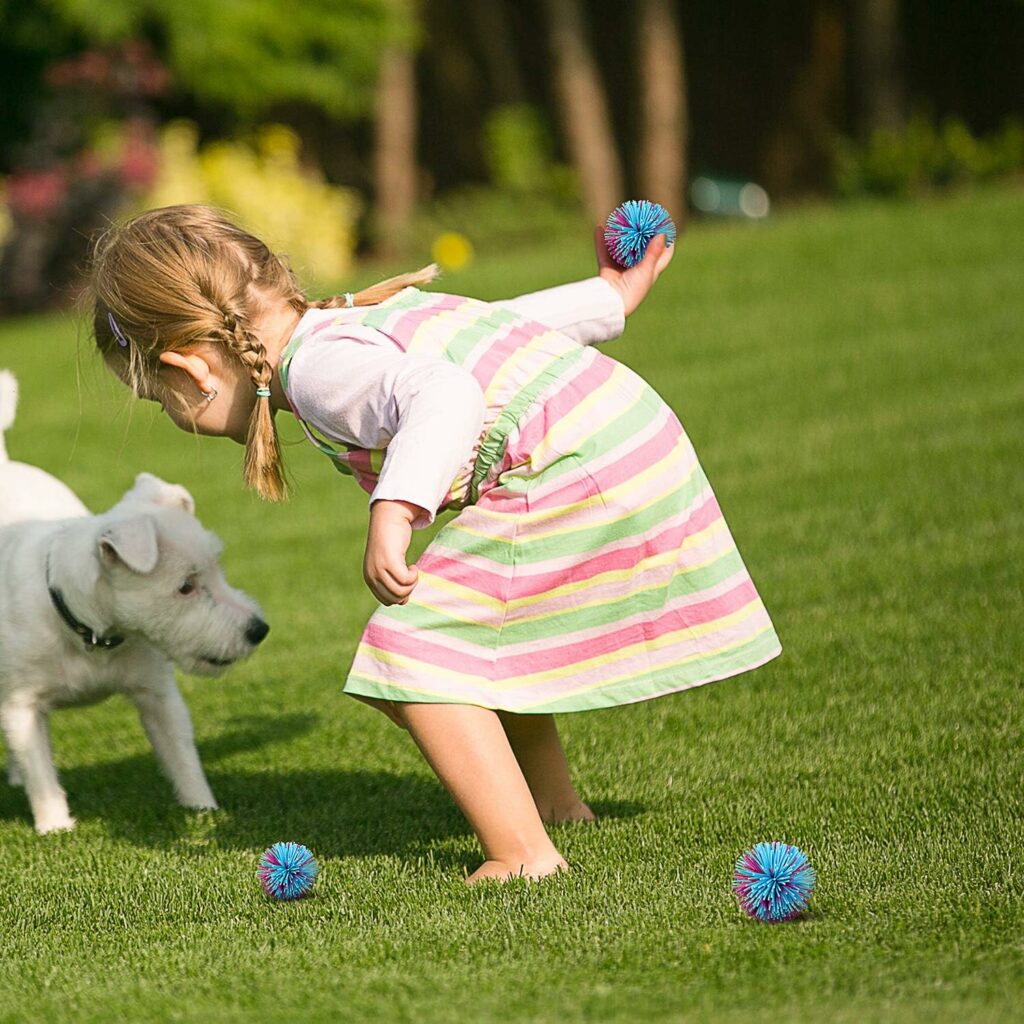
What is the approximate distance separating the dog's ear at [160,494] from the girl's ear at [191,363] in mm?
1085

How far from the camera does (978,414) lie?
359 inches

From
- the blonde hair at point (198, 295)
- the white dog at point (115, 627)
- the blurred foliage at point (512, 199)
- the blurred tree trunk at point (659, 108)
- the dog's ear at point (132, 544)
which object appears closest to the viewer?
the blonde hair at point (198, 295)

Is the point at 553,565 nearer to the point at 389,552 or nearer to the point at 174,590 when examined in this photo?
the point at 389,552

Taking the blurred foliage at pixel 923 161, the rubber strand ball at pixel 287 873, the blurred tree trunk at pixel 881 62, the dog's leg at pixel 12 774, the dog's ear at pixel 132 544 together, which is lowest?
the blurred foliage at pixel 923 161

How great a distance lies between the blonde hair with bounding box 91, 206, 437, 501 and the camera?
11.6 feet

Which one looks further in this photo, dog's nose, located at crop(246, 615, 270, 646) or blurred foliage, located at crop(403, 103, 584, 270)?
blurred foliage, located at crop(403, 103, 584, 270)

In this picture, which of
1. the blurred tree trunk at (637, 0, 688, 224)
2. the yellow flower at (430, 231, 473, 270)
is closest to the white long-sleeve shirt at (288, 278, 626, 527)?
the blurred tree trunk at (637, 0, 688, 224)

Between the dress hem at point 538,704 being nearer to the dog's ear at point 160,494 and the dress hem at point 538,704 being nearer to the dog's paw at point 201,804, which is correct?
the dog's paw at point 201,804

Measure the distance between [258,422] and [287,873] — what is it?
104cm

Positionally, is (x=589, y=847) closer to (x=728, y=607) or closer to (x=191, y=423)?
(x=728, y=607)

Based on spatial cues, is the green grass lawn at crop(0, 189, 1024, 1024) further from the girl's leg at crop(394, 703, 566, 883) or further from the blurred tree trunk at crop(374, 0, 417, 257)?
the blurred tree trunk at crop(374, 0, 417, 257)

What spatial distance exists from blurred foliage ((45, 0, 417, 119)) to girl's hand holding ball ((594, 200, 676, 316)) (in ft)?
51.6

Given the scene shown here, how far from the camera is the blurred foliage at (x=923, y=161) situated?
1692 centimetres

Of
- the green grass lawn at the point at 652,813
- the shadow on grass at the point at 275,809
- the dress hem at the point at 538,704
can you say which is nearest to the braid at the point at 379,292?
the green grass lawn at the point at 652,813
